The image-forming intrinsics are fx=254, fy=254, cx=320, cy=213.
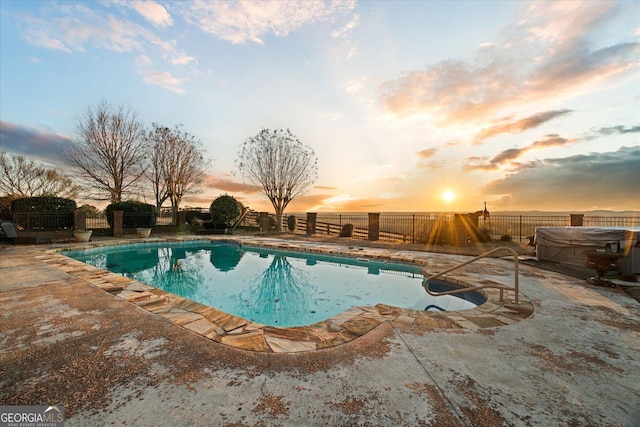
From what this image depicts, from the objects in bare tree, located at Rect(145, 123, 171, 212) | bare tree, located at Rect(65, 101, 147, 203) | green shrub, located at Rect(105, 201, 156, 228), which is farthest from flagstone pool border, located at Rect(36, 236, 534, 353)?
bare tree, located at Rect(65, 101, 147, 203)

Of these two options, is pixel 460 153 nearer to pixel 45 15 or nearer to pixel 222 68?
pixel 222 68

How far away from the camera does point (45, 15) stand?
6395 millimetres

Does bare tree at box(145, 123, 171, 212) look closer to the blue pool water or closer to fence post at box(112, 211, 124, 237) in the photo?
fence post at box(112, 211, 124, 237)

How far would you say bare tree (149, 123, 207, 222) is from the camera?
18.8m

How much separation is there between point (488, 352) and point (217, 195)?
18.0 meters

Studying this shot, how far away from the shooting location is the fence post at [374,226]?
43.1ft

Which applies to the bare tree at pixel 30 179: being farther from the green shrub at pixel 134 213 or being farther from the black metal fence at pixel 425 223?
the black metal fence at pixel 425 223

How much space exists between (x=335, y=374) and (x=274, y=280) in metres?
5.44

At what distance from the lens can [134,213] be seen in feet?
50.8

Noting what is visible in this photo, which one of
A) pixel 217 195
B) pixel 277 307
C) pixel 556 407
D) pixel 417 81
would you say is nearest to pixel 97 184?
pixel 217 195

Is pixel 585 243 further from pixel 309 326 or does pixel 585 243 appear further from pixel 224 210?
pixel 224 210

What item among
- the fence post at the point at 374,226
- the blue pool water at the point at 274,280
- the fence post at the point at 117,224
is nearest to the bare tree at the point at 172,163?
the fence post at the point at 117,224

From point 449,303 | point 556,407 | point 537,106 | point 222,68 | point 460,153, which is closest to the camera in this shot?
point 556,407

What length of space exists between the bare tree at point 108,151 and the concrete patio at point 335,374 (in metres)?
18.2
